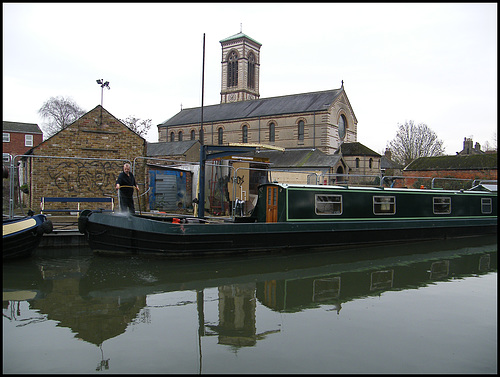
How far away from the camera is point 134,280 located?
7.97 m

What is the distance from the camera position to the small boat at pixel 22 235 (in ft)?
29.8

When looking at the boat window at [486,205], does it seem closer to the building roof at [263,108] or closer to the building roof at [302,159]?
the building roof at [302,159]

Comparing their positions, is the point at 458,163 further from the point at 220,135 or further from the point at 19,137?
the point at 19,137

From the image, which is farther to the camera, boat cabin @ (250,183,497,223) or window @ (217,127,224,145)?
window @ (217,127,224,145)

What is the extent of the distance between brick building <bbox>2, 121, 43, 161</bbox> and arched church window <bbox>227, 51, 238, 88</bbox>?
3095cm

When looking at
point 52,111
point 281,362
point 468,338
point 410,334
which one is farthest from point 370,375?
point 52,111

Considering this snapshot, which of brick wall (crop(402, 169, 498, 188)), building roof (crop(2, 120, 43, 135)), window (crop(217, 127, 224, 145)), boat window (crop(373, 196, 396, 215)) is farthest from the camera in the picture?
window (crop(217, 127, 224, 145))

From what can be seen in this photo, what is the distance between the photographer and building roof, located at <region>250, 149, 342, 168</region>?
33.6m

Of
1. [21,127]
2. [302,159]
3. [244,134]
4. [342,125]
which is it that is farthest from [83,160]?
[21,127]

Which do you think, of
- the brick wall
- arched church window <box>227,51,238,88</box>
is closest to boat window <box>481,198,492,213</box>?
the brick wall

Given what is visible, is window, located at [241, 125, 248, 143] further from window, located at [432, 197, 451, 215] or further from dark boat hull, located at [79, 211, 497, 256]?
dark boat hull, located at [79, 211, 497, 256]

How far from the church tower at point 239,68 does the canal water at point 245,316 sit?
186 feet

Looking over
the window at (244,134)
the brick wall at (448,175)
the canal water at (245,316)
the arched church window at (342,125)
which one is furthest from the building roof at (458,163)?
the canal water at (245,316)

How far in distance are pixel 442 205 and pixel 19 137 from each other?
42737 mm
